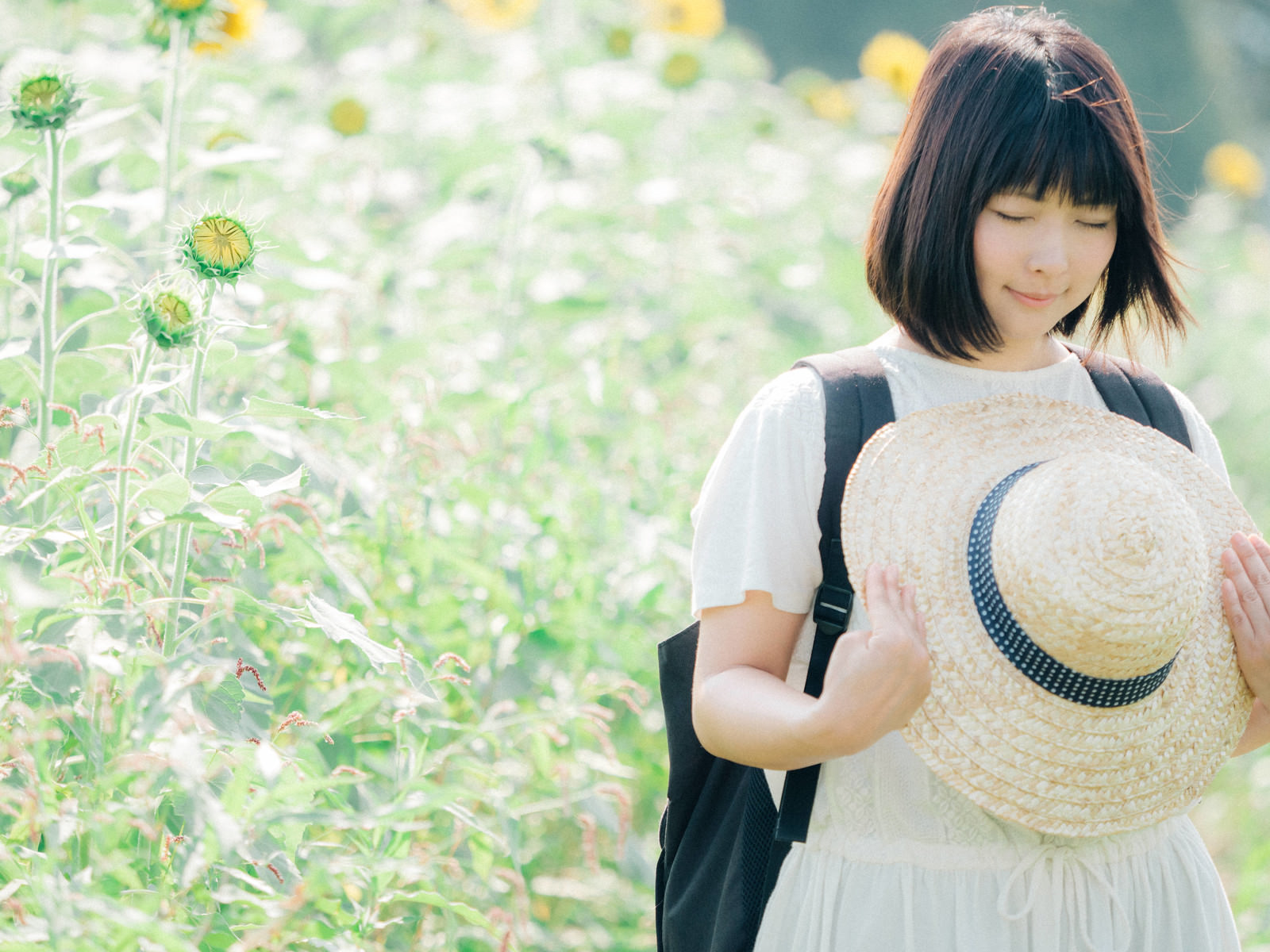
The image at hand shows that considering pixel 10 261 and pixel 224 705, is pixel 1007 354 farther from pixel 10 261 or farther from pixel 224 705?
pixel 10 261

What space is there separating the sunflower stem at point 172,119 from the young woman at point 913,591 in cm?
93

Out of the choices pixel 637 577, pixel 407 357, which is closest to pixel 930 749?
pixel 637 577

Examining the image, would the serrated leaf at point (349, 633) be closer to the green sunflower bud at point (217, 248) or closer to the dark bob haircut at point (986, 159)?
the green sunflower bud at point (217, 248)

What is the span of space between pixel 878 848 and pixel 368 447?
1.00m

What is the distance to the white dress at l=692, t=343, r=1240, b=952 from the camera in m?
1.11

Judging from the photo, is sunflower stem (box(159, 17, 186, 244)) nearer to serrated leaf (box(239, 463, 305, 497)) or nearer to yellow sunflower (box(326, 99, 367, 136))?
serrated leaf (box(239, 463, 305, 497))

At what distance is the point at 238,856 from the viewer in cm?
104

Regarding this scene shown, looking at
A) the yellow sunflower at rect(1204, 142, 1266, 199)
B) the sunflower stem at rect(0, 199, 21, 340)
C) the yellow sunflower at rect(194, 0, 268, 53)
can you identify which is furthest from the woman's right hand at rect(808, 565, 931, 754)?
the yellow sunflower at rect(1204, 142, 1266, 199)

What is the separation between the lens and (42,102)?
1286 mm

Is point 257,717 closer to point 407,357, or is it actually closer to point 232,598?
point 232,598

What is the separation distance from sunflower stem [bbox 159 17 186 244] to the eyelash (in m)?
1.09

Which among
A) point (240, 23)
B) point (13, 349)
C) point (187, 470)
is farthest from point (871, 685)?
point (240, 23)

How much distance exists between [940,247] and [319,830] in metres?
0.97

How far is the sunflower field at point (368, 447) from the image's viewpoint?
3.56 feet
